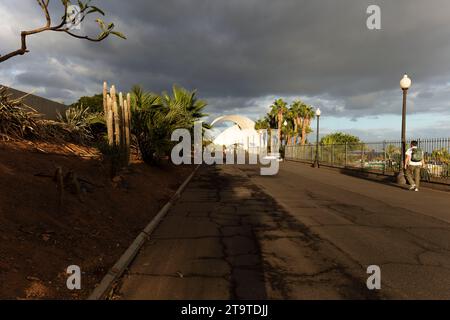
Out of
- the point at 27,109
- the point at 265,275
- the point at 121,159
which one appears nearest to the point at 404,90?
the point at 121,159

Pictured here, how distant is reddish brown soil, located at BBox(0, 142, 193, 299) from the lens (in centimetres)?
401

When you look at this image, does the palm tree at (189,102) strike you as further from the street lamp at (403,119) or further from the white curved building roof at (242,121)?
the white curved building roof at (242,121)

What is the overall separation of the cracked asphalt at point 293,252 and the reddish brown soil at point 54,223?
1.93 ft

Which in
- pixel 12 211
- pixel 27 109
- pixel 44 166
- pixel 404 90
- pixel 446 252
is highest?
pixel 404 90

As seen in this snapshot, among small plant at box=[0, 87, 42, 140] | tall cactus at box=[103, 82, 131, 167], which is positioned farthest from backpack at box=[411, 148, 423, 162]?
small plant at box=[0, 87, 42, 140]

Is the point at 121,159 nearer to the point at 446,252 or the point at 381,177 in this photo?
the point at 446,252

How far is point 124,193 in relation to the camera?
9.49 meters

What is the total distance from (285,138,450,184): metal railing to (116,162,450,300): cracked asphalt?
17.5 feet

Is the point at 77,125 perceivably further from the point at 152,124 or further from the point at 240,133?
the point at 240,133

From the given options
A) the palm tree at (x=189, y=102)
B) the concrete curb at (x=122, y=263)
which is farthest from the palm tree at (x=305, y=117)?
the concrete curb at (x=122, y=263)

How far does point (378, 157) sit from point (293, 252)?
17147mm

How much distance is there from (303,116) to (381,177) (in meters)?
43.5

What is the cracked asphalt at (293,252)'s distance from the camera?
4.19 metres
